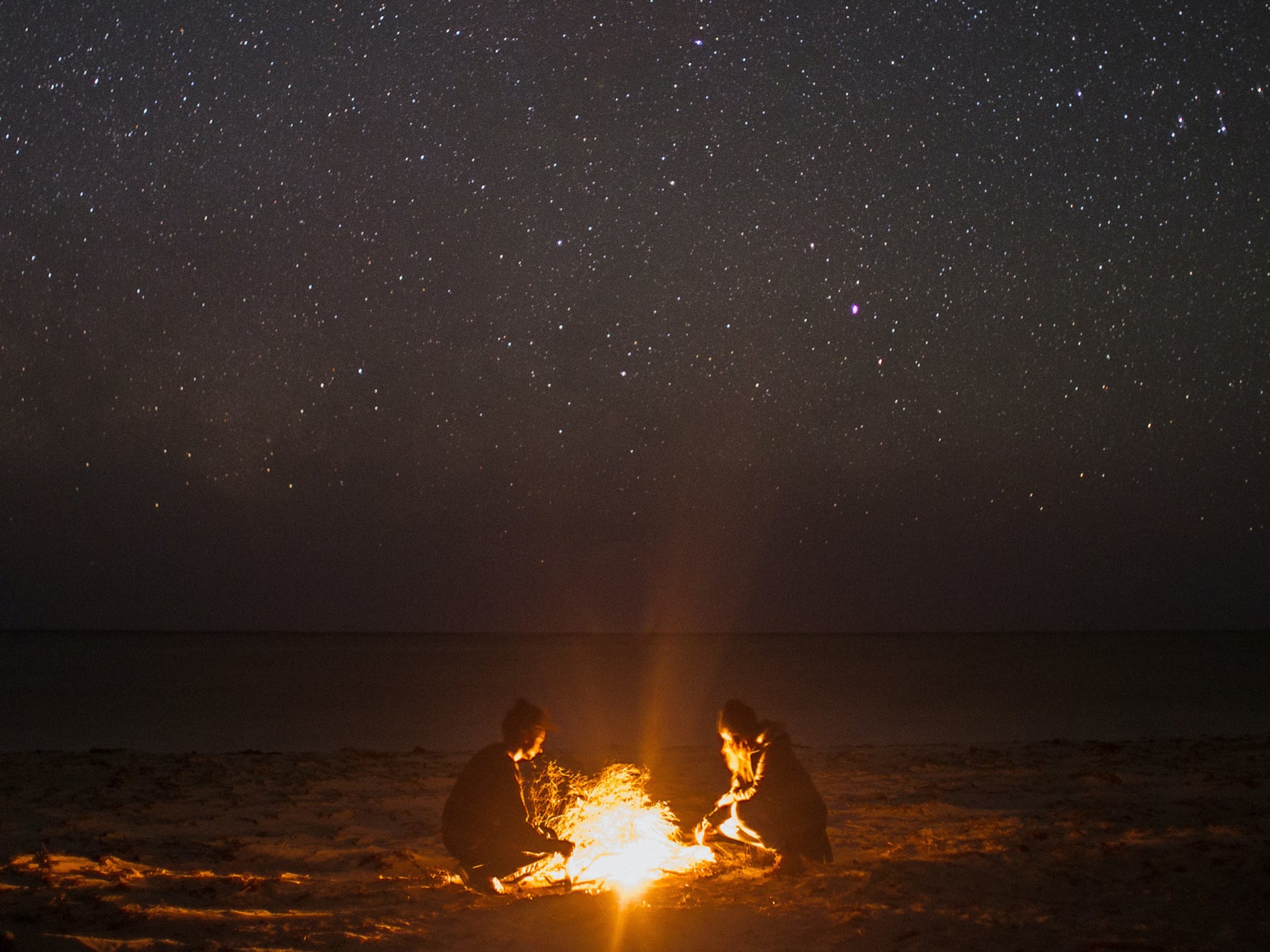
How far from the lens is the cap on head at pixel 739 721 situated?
17.7 feet

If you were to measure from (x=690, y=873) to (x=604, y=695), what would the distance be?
81.1ft

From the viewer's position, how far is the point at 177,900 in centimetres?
518

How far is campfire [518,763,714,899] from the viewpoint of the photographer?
545 cm

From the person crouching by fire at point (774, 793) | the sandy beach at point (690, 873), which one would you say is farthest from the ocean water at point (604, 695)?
the person crouching by fire at point (774, 793)

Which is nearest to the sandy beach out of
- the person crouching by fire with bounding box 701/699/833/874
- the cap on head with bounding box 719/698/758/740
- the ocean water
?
the person crouching by fire with bounding box 701/699/833/874

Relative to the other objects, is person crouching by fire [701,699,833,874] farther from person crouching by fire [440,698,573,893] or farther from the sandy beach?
person crouching by fire [440,698,573,893]

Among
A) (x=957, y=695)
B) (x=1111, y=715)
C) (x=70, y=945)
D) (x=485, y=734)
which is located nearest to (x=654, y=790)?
(x=70, y=945)

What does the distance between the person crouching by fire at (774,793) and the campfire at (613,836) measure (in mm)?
479

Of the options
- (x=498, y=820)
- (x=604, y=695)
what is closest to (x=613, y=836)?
(x=498, y=820)

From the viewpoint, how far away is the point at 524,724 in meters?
5.29

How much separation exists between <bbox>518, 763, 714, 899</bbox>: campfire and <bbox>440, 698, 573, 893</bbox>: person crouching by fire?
0.78ft

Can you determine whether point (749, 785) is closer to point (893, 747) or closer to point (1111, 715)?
point (893, 747)

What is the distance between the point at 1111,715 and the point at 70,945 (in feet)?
74.9

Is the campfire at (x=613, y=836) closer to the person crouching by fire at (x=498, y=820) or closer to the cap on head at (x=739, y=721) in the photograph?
the person crouching by fire at (x=498, y=820)
